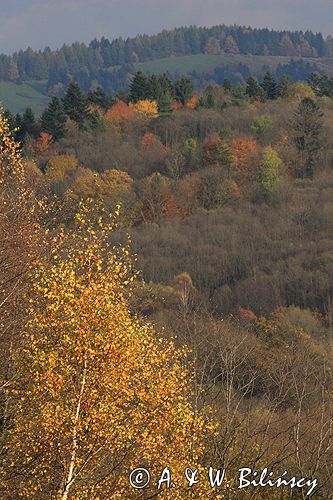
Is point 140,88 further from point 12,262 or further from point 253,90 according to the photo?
point 12,262

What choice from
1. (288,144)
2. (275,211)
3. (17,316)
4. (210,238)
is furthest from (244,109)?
(17,316)

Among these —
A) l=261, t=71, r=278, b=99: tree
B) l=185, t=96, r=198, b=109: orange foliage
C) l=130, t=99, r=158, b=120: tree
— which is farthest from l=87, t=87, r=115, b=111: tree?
l=261, t=71, r=278, b=99: tree

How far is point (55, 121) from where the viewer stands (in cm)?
10462

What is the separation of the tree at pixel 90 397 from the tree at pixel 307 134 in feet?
313

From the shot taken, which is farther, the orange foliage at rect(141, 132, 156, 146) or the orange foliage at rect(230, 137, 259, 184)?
the orange foliage at rect(141, 132, 156, 146)

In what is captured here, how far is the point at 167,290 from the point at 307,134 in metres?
51.4

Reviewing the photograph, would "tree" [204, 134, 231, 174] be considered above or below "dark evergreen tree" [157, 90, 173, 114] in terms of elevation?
below

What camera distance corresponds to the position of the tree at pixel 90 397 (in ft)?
37.0

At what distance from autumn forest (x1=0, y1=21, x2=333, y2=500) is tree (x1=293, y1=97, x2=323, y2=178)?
304 millimetres

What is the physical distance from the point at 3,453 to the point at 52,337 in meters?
2.73

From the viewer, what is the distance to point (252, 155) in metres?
103

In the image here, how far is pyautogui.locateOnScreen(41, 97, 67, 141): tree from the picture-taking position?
103938 mm

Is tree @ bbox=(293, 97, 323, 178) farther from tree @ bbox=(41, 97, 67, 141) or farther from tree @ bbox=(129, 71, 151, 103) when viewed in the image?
tree @ bbox=(41, 97, 67, 141)

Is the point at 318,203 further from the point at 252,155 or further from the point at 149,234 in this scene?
the point at 149,234
